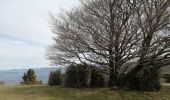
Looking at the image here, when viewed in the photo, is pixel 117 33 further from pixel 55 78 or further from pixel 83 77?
pixel 55 78

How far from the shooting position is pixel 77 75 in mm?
28703

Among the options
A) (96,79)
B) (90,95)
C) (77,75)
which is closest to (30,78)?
(77,75)

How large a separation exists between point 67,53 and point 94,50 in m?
2.33

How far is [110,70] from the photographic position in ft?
94.8

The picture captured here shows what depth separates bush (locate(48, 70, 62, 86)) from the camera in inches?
1290

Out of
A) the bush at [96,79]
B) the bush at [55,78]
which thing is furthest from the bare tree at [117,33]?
the bush at [55,78]

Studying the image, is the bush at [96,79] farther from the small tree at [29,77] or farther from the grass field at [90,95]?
the small tree at [29,77]

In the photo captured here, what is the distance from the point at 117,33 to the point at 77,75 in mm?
4693

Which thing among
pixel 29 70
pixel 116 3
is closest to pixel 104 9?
pixel 116 3

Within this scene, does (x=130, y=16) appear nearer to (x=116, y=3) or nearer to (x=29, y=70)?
(x=116, y=3)

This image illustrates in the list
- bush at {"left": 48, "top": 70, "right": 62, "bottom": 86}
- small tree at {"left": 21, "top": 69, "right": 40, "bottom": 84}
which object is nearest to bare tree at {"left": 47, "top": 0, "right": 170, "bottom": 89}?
bush at {"left": 48, "top": 70, "right": 62, "bottom": 86}

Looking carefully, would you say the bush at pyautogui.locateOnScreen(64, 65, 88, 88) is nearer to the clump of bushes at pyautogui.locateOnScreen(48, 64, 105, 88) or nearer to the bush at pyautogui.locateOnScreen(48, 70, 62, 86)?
the clump of bushes at pyautogui.locateOnScreen(48, 64, 105, 88)

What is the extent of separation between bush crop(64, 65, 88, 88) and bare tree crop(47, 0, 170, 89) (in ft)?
2.50

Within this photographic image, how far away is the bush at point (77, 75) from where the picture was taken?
94.2ft
